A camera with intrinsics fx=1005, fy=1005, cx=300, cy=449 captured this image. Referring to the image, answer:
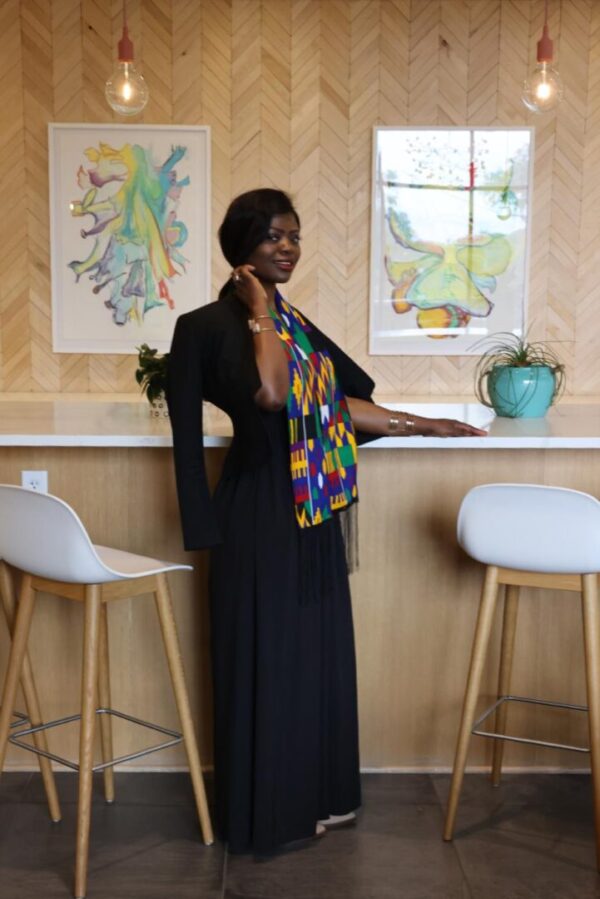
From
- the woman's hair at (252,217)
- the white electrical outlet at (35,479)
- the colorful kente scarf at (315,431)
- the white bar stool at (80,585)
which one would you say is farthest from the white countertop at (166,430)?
the woman's hair at (252,217)

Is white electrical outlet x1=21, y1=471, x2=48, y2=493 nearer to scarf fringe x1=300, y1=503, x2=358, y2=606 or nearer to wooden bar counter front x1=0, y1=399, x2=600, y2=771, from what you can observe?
wooden bar counter front x1=0, y1=399, x2=600, y2=771

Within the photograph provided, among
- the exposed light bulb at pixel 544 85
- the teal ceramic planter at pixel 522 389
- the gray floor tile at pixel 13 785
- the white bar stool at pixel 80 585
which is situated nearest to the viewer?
the white bar stool at pixel 80 585

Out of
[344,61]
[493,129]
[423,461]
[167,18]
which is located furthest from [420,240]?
[423,461]

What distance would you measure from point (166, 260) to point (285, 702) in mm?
3630

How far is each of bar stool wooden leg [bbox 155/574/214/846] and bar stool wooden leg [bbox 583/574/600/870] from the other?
1062 mm

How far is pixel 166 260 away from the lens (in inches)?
228

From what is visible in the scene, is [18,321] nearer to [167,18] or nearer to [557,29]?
[167,18]

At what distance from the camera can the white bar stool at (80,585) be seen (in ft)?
8.06

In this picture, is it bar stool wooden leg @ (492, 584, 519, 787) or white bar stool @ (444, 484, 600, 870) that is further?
bar stool wooden leg @ (492, 584, 519, 787)

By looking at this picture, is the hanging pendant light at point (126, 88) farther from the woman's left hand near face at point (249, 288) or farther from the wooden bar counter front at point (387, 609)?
the woman's left hand near face at point (249, 288)

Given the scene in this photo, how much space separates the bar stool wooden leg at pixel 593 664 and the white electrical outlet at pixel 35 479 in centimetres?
162

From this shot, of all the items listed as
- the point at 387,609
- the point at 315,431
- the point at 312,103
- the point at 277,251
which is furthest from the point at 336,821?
the point at 312,103

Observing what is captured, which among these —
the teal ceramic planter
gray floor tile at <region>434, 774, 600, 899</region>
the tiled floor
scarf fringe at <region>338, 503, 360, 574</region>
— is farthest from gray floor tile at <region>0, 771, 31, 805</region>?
the teal ceramic planter

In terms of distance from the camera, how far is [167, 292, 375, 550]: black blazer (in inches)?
100
